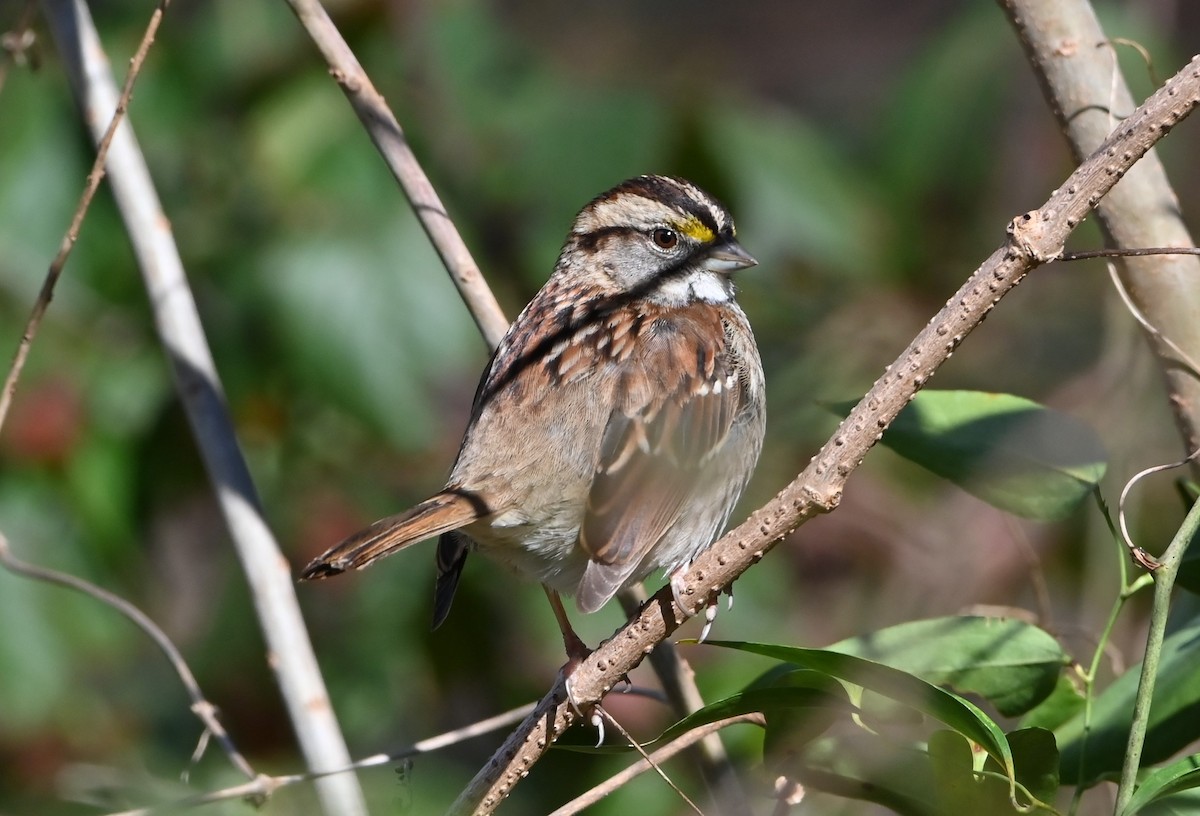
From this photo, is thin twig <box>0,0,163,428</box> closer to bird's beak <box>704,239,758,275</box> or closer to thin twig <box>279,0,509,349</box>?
thin twig <box>279,0,509,349</box>

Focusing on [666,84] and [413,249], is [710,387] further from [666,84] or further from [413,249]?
[666,84]

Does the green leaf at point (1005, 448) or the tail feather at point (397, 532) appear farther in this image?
the tail feather at point (397, 532)

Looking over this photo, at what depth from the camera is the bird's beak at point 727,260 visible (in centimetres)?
262

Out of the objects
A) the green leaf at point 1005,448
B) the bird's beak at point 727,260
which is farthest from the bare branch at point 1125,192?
the bird's beak at point 727,260

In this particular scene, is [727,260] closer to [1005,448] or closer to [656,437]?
[656,437]

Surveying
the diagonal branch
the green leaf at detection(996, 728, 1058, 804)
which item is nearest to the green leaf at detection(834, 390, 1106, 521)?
the diagonal branch

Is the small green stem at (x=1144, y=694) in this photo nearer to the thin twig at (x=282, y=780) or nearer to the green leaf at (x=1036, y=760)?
the green leaf at (x=1036, y=760)

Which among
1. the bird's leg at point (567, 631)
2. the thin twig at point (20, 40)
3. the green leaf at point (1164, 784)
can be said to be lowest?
the bird's leg at point (567, 631)

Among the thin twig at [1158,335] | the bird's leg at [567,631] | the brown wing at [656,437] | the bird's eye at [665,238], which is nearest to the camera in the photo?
the thin twig at [1158,335]

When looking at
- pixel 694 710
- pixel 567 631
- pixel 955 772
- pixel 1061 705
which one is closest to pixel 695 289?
pixel 567 631

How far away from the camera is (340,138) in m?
2.91

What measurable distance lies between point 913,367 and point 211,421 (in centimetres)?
120

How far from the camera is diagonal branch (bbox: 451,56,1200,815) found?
127 cm

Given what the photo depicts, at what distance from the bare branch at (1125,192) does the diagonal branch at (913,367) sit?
42 centimetres
